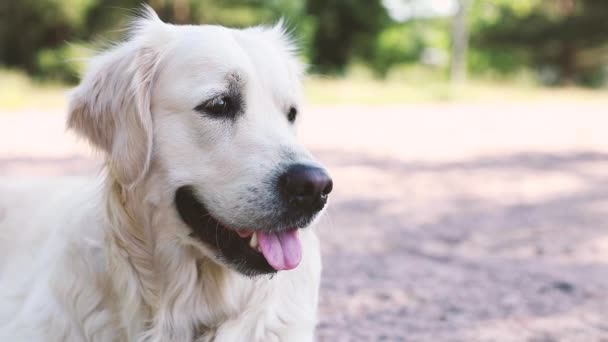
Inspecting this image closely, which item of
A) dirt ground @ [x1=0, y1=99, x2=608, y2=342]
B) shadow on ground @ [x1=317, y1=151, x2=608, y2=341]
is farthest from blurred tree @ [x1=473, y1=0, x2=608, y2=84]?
shadow on ground @ [x1=317, y1=151, x2=608, y2=341]

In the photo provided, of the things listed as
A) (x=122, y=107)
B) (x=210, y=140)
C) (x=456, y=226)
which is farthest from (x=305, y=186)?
A: (x=456, y=226)

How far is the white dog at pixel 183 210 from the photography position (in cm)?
222

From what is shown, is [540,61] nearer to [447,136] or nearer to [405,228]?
[447,136]

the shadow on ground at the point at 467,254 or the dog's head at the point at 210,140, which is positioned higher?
the dog's head at the point at 210,140

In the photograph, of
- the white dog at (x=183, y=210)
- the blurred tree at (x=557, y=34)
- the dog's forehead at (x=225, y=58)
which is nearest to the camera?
the white dog at (x=183, y=210)

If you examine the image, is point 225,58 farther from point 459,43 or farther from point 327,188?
point 459,43

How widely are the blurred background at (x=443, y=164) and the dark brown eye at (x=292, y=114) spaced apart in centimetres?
23

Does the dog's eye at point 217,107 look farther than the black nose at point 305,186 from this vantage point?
Yes

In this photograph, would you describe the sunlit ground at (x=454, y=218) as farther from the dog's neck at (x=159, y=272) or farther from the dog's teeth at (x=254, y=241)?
the dog's teeth at (x=254, y=241)

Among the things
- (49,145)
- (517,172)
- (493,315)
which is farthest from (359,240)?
(49,145)

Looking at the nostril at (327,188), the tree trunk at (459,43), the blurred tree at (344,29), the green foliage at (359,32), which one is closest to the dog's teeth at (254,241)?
the nostril at (327,188)

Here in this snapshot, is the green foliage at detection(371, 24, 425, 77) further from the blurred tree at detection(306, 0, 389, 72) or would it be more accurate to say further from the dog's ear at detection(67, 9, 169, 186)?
the dog's ear at detection(67, 9, 169, 186)

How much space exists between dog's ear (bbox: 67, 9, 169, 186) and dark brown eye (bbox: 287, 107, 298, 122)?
59 cm

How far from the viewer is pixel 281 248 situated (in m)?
2.27
